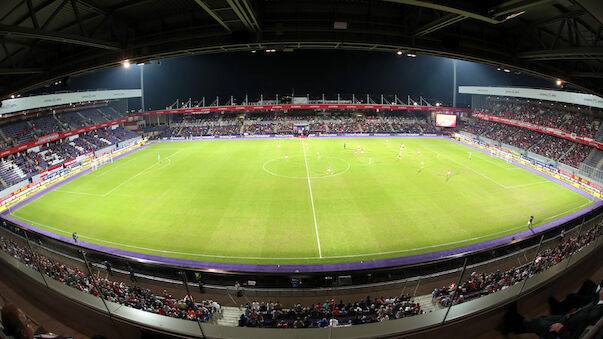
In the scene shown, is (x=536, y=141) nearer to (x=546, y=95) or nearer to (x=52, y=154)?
(x=546, y=95)

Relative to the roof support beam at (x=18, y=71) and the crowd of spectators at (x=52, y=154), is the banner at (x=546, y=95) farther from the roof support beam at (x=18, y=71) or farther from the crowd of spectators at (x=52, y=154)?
the crowd of spectators at (x=52, y=154)

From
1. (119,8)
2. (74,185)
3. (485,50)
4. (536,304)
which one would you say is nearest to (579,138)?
(485,50)

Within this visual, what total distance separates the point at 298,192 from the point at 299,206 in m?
3.19

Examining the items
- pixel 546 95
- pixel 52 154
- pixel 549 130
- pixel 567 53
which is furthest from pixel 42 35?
pixel 546 95

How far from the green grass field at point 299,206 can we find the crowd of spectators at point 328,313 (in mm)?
5155

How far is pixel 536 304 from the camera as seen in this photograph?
354 cm

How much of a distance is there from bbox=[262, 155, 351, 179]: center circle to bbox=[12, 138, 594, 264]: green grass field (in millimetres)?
119

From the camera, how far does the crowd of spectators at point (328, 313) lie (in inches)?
385

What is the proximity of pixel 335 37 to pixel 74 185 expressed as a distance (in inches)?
1258

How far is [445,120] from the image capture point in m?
58.9

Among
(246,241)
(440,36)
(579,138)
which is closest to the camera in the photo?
(440,36)

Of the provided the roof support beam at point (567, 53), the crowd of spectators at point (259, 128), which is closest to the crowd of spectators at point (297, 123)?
the crowd of spectators at point (259, 128)

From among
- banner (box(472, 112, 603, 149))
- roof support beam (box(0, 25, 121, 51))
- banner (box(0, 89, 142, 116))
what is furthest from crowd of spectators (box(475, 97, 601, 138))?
banner (box(0, 89, 142, 116))

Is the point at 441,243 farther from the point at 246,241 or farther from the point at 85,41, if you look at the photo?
the point at 85,41
